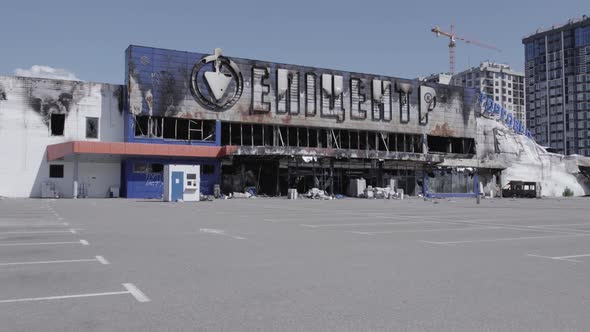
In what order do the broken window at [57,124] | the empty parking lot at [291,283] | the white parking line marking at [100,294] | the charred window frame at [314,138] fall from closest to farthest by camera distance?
the empty parking lot at [291,283] → the white parking line marking at [100,294] → the broken window at [57,124] → the charred window frame at [314,138]

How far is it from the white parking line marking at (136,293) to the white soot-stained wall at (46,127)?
157 feet

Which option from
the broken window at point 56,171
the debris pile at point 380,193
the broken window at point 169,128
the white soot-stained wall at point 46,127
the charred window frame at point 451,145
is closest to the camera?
the white soot-stained wall at point 46,127

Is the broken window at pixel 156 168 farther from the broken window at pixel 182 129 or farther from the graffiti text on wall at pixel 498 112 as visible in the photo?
the graffiti text on wall at pixel 498 112

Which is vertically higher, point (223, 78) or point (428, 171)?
point (223, 78)

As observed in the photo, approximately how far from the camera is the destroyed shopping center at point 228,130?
50031mm

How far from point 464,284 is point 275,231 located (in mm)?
7958

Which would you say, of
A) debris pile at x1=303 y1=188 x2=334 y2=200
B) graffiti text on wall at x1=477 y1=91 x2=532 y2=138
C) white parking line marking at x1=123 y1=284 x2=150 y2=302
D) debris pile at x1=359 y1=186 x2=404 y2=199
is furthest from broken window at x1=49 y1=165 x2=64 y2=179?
graffiti text on wall at x1=477 y1=91 x2=532 y2=138

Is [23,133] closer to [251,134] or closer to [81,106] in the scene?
[81,106]

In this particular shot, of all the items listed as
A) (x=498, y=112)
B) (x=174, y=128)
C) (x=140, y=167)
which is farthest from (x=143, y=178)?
(x=498, y=112)

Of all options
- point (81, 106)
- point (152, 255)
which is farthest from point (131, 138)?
point (152, 255)

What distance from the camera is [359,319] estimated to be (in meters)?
5.13

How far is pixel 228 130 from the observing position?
56.7m

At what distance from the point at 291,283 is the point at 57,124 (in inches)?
1938

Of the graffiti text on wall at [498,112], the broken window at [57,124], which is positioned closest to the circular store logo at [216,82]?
the broken window at [57,124]
